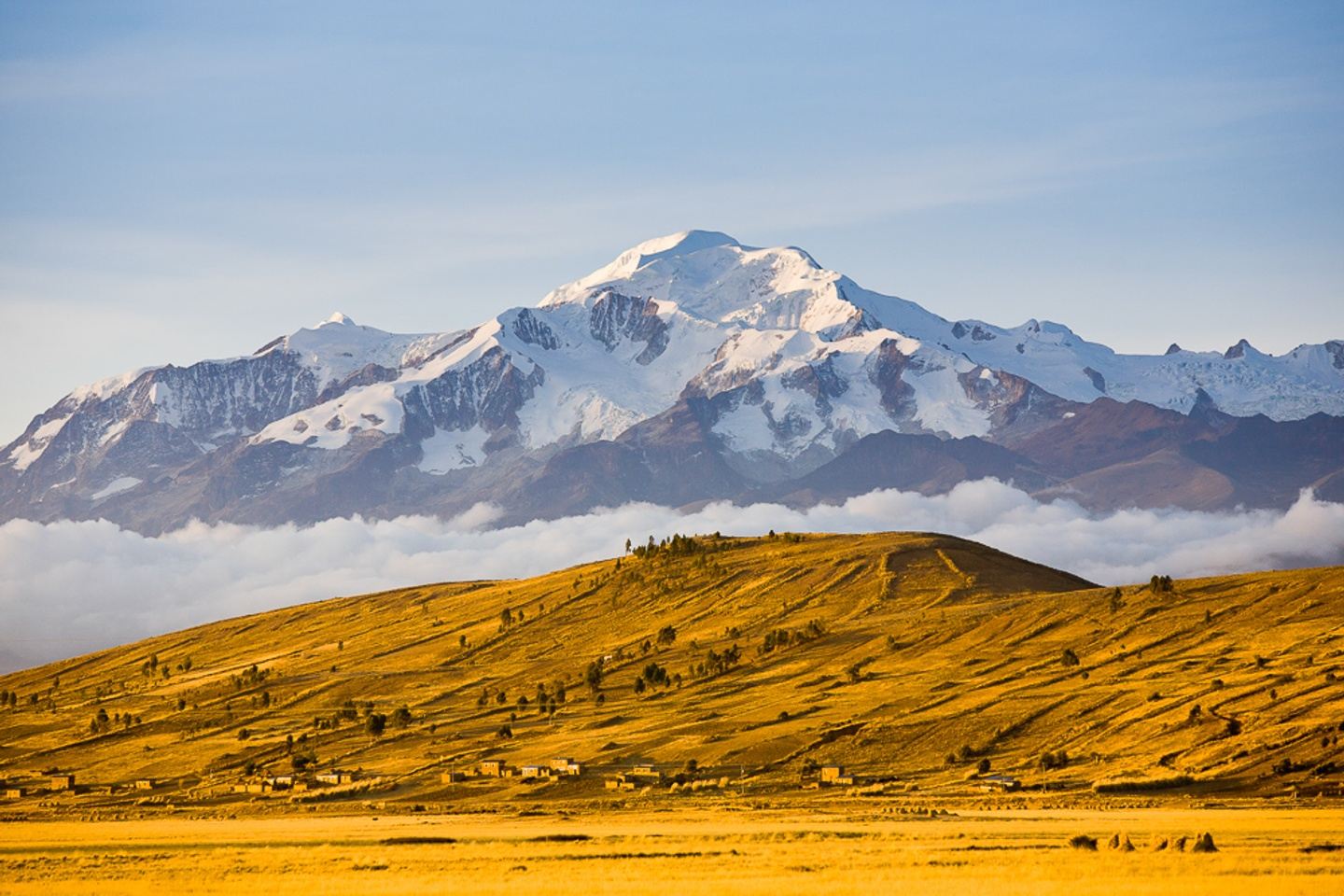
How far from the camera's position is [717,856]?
3809 inches

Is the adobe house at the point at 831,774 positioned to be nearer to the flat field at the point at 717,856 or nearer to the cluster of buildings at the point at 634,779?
the cluster of buildings at the point at 634,779

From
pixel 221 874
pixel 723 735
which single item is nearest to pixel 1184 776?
pixel 723 735

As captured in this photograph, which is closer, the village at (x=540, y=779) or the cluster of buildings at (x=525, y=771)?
the village at (x=540, y=779)

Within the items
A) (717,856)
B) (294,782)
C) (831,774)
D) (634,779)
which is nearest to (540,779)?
(634,779)

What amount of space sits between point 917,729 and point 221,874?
101 m

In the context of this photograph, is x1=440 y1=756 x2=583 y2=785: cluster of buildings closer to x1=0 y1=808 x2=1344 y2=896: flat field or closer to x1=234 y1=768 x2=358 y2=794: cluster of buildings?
x1=234 y1=768 x2=358 y2=794: cluster of buildings

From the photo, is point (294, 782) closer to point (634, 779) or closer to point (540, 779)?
point (540, 779)

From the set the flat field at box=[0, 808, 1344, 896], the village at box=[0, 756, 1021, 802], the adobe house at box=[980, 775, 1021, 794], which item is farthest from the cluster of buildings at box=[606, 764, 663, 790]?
the flat field at box=[0, 808, 1344, 896]

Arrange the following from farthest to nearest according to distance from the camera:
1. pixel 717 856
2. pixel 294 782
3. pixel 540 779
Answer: pixel 294 782 < pixel 540 779 < pixel 717 856

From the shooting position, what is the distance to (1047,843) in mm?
97188

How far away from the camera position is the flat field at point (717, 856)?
273 feet

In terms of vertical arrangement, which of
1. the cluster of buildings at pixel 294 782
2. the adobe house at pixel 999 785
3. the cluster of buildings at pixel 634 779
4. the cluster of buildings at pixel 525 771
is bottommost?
→ the adobe house at pixel 999 785

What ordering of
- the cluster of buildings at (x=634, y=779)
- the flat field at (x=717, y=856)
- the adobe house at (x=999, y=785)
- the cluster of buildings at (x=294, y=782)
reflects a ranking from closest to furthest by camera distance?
the flat field at (x=717, y=856)
the adobe house at (x=999, y=785)
the cluster of buildings at (x=634, y=779)
the cluster of buildings at (x=294, y=782)

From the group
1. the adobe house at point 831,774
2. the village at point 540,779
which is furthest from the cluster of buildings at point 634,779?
the adobe house at point 831,774
